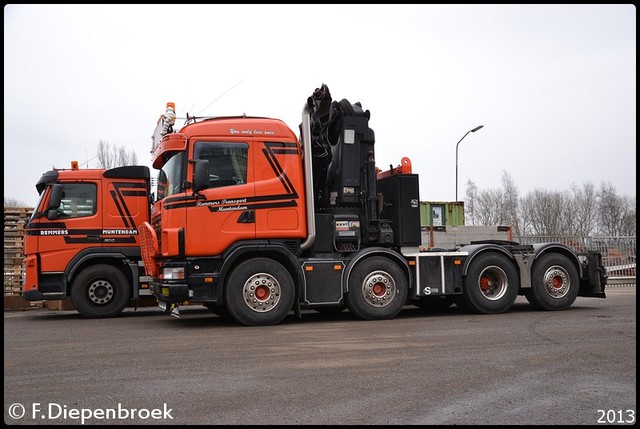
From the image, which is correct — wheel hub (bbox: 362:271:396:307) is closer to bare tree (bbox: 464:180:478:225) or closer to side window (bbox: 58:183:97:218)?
side window (bbox: 58:183:97:218)

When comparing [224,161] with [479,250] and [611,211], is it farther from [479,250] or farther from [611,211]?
[611,211]

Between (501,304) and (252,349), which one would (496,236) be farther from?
Answer: (252,349)

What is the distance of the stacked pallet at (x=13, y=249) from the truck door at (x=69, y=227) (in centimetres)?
384

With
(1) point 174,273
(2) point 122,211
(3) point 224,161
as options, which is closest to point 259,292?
(1) point 174,273

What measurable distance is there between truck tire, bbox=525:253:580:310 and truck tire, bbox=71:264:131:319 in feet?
26.4

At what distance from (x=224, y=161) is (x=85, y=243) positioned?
4.10 m

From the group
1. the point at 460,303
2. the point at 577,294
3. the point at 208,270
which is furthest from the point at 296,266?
the point at 577,294

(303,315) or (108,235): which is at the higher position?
(108,235)

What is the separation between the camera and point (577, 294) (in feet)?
40.1

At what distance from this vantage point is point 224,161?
10188 millimetres

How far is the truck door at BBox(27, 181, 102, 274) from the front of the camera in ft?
40.1

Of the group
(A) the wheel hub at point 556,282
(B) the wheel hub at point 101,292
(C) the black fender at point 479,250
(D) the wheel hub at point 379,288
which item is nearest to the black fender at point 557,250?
(A) the wheel hub at point 556,282

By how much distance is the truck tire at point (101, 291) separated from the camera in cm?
1222

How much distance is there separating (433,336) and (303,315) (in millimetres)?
4363
